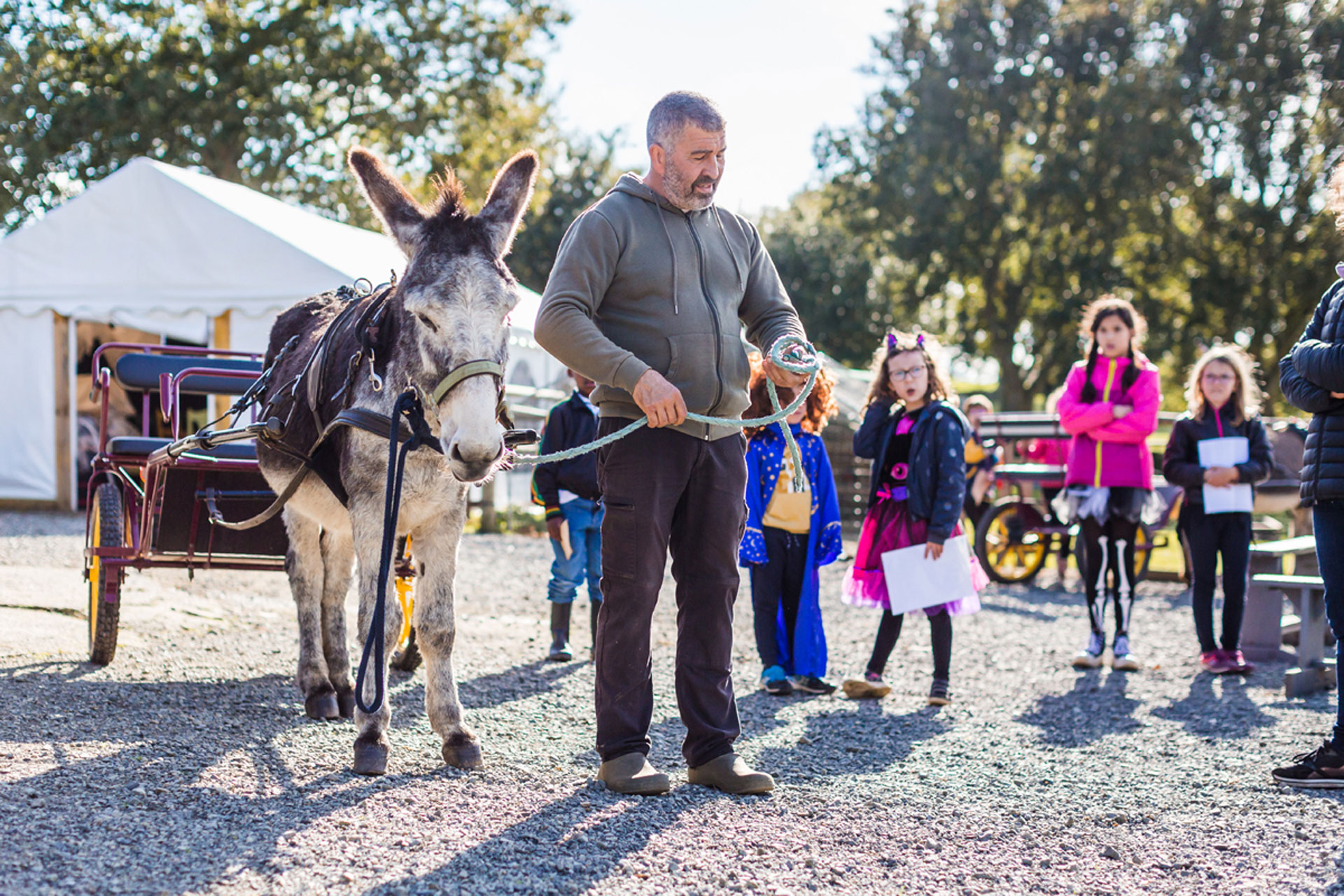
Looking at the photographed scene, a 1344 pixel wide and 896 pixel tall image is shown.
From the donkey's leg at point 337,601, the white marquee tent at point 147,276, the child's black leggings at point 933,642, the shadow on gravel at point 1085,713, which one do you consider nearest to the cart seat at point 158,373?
the donkey's leg at point 337,601

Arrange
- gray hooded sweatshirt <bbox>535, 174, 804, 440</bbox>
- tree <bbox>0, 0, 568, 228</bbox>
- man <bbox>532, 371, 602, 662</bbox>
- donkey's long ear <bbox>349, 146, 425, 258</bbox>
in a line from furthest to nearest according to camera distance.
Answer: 1. tree <bbox>0, 0, 568, 228</bbox>
2. man <bbox>532, 371, 602, 662</bbox>
3. donkey's long ear <bbox>349, 146, 425, 258</bbox>
4. gray hooded sweatshirt <bbox>535, 174, 804, 440</bbox>

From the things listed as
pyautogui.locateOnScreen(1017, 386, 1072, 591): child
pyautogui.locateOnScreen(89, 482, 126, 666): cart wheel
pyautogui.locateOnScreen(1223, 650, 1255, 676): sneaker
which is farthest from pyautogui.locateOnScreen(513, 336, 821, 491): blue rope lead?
pyautogui.locateOnScreen(1017, 386, 1072, 591): child

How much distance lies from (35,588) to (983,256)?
26447 millimetres

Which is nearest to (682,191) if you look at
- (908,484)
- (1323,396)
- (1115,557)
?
(1323,396)

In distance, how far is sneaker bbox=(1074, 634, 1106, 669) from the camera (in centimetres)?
707

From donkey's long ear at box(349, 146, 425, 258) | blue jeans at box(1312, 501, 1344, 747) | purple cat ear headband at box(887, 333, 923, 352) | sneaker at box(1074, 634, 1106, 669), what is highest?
donkey's long ear at box(349, 146, 425, 258)

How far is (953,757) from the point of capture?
4.61 metres

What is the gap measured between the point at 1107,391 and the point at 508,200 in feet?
14.6

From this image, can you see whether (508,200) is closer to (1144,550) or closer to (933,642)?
(933,642)

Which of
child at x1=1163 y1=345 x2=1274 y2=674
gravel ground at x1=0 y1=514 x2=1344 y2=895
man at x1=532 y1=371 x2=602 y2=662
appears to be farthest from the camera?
child at x1=1163 y1=345 x2=1274 y2=674

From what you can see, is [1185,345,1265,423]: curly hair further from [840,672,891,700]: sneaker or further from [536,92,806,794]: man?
[536,92,806,794]: man

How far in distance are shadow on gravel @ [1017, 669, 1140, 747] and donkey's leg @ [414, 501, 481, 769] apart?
8.47 ft

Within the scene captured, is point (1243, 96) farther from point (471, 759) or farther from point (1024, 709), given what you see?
point (471, 759)

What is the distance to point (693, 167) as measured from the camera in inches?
141
